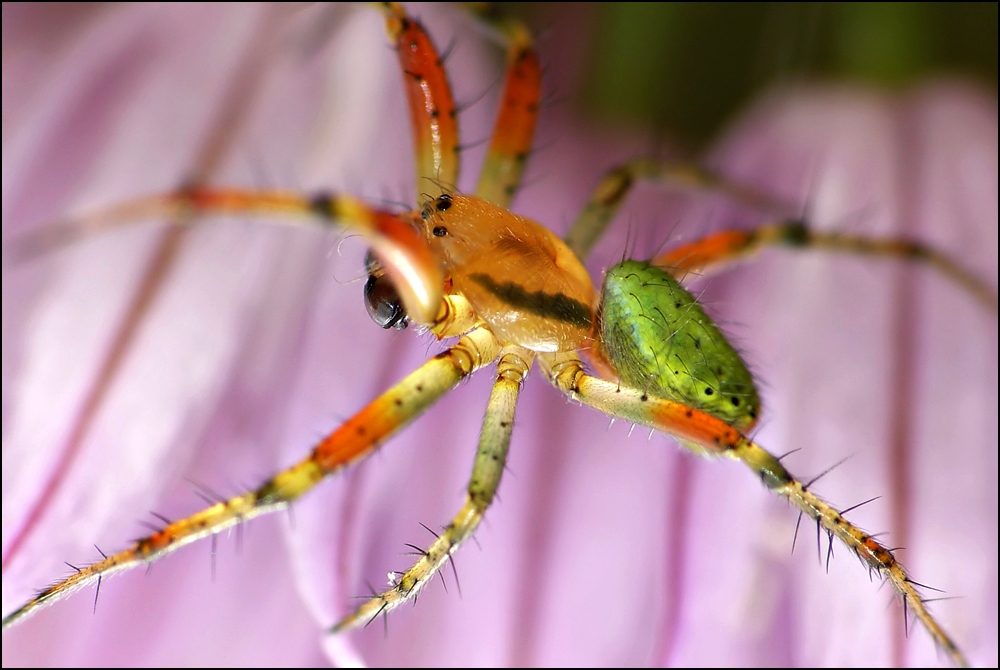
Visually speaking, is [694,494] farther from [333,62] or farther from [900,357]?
[333,62]

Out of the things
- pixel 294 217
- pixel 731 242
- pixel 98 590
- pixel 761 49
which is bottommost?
pixel 98 590

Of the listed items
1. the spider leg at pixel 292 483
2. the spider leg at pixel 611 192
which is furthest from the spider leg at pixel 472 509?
the spider leg at pixel 611 192

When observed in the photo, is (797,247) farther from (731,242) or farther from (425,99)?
(425,99)

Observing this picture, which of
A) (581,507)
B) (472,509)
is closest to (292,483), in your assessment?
(472,509)

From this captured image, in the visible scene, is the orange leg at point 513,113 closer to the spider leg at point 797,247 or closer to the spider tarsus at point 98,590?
the spider leg at point 797,247

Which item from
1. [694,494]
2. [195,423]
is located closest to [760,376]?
[694,494]

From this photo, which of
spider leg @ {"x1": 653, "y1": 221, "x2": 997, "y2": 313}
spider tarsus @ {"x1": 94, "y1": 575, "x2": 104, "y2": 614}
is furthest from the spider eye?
spider tarsus @ {"x1": 94, "y1": 575, "x2": 104, "y2": 614}
